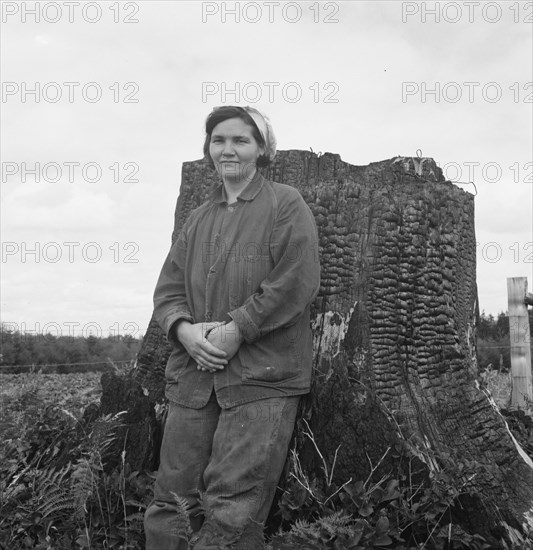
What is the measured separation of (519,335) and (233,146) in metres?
6.92

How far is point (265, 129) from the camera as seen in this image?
14.0ft

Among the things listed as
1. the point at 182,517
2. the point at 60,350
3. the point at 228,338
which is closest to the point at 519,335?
the point at 228,338

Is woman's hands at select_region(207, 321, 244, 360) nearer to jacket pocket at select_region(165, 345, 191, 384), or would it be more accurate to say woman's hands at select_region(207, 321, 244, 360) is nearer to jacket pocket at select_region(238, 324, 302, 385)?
jacket pocket at select_region(238, 324, 302, 385)

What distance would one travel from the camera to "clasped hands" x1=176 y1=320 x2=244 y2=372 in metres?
3.91

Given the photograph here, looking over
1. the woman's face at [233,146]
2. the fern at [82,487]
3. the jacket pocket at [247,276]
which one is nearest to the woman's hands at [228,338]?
the jacket pocket at [247,276]

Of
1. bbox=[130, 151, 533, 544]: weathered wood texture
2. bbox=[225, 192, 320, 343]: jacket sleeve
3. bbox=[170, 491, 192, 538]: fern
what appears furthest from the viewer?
bbox=[130, 151, 533, 544]: weathered wood texture

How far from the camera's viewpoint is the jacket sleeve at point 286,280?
12.7ft

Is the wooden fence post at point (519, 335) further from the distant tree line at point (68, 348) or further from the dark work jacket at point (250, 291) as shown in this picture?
the distant tree line at point (68, 348)

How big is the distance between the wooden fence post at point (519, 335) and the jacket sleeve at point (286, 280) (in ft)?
21.3

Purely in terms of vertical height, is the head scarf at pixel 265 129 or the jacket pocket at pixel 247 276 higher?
the head scarf at pixel 265 129

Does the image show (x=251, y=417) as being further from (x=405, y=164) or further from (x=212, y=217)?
(x=405, y=164)

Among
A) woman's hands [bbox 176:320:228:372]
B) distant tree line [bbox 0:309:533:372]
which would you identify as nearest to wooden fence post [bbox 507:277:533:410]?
woman's hands [bbox 176:320:228:372]

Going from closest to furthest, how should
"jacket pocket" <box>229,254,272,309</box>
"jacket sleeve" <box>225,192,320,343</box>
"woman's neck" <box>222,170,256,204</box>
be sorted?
"jacket sleeve" <box>225,192,320,343</box>, "jacket pocket" <box>229,254,272,309</box>, "woman's neck" <box>222,170,256,204</box>

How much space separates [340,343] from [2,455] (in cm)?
230
